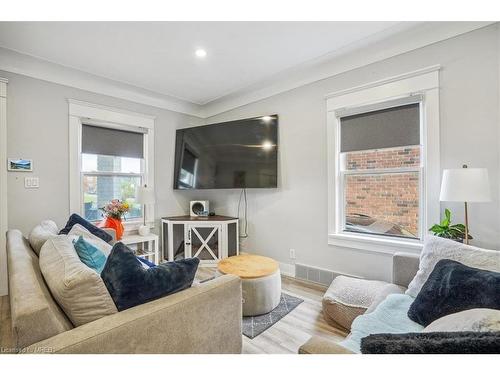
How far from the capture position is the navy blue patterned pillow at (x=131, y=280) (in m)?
1.05

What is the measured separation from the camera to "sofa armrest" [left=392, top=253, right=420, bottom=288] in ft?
6.08

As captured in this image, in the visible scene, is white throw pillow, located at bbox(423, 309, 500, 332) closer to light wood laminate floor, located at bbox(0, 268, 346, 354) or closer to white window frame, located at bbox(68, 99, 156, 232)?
light wood laminate floor, located at bbox(0, 268, 346, 354)

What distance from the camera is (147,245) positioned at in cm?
341

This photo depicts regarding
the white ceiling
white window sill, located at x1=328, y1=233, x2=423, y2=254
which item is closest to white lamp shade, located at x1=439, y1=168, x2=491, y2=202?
white window sill, located at x1=328, y1=233, x2=423, y2=254

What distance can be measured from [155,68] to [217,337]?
280 centimetres

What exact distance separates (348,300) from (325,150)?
158cm

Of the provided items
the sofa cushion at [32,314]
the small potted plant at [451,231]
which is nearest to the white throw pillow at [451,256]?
the small potted plant at [451,231]

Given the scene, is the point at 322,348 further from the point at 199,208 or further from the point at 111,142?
the point at 111,142

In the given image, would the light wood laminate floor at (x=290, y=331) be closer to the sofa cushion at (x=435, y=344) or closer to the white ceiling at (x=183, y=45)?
the sofa cushion at (x=435, y=344)

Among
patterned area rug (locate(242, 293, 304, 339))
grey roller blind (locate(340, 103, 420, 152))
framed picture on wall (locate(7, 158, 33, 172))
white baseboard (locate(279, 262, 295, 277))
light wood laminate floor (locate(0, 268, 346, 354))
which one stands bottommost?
light wood laminate floor (locate(0, 268, 346, 354))

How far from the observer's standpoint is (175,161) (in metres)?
3.93

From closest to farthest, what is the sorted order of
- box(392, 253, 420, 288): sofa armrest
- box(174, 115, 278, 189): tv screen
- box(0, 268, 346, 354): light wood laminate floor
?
box(0, 268, 346, 354): light wood laminate floor < box(392, 253, 420, 288): sofa armrest < box(174, 115, 278, 189): tv screen

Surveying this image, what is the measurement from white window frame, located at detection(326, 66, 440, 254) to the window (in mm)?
59

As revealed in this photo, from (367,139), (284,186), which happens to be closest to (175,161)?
(284,186)
